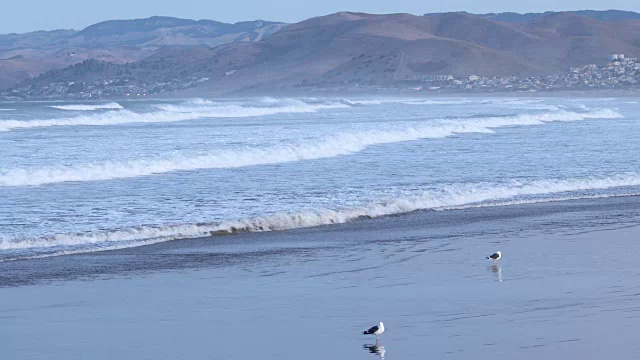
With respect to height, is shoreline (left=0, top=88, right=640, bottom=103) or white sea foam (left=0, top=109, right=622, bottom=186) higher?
white sea foam (left=0, top=109, right=622, bottom=186)

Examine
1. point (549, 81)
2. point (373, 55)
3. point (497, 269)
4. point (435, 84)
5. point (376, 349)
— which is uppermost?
point (373, 55)

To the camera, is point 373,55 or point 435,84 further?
point 373,55

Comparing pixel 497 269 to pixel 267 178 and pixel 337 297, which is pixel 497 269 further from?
pixel 267 178

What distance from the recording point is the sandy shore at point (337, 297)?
29.2ft

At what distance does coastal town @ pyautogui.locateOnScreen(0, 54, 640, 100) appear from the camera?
11925cm

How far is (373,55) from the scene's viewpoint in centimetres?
16350

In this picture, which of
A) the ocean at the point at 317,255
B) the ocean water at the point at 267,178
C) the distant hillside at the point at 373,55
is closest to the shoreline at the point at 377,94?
the distant hillside at the point at 373,55

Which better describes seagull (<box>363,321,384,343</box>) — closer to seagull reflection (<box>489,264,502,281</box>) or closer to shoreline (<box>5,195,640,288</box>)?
seagull reflection (<box>489,264,502,281</box>)

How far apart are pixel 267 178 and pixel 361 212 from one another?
480cm

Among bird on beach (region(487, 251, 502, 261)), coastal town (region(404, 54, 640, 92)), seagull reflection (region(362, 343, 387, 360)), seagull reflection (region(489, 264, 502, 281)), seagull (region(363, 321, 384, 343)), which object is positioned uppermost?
seagull (region(363, 321, 384, 343))

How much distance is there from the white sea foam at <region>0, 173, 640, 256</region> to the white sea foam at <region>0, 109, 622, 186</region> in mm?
6145

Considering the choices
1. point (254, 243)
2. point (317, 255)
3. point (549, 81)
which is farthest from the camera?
point (549, 81)

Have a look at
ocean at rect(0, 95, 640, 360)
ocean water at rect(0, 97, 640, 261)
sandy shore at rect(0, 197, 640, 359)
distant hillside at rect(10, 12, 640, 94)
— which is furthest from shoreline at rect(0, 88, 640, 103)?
sandy shore at rect(0, 197, 640, 359)

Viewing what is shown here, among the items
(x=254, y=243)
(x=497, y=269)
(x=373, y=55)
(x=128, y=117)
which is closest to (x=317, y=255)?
(x=254, y=243)
